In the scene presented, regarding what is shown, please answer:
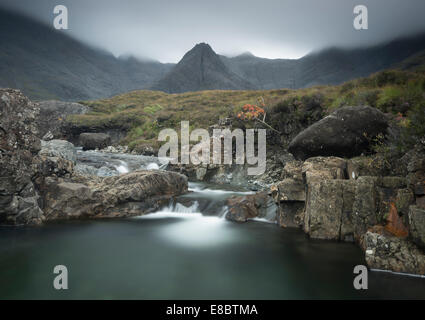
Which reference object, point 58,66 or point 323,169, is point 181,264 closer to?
point 323,169

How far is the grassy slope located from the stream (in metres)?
5.14

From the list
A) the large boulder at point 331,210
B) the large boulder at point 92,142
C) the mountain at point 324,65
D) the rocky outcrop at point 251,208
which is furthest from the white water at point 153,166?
the mountain at point 324,65

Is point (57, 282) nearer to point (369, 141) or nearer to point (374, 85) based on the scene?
point (369, 141)

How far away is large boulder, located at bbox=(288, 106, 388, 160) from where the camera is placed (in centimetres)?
870

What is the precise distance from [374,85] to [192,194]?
14792 millimetres

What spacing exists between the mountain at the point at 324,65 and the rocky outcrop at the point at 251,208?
85.0 m

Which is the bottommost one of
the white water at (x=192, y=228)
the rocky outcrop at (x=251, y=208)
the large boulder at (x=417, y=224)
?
the white water at (x=192, y=228)

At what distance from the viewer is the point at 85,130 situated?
36.2 metres

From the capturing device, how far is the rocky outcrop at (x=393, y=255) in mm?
4578

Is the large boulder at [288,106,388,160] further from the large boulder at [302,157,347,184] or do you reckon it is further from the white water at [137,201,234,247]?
the white water at [137,201,234,247]

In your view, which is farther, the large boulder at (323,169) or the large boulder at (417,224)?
the large boulder at (323,169)

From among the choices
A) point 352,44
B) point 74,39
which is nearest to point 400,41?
point 352,44

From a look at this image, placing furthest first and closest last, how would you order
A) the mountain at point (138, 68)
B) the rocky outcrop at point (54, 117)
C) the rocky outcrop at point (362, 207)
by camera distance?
1. the mountain at point (138, 68)
2. the rocky outcrop at point (54, 117)
3. the rocky outcrop at point (362, 207)

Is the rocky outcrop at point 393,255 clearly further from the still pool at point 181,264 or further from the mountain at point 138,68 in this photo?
the mountain at point 138,68
